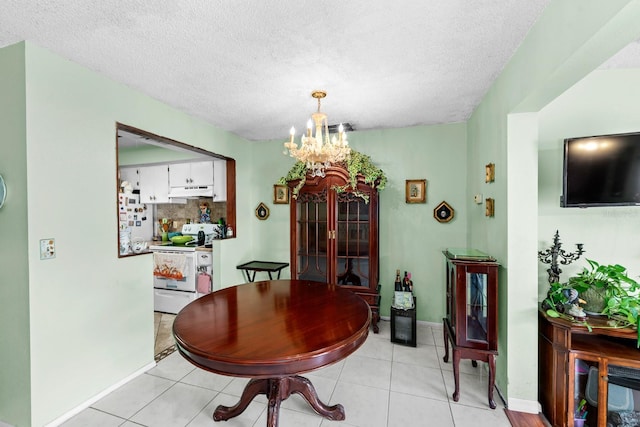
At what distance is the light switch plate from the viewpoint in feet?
5.60

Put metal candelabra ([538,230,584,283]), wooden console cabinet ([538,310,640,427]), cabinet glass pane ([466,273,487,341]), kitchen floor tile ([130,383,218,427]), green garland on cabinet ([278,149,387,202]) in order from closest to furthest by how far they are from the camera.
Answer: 1. wooden console cabinet ([538,310,640,427])
2. kitchen floor tile ([130,383,218,427])
3. metal candelabra ([538,230,584,283])
4. cabinet glass pane ([466,273,487,341])
5. green garland on cabinet ([278,149,387,202])

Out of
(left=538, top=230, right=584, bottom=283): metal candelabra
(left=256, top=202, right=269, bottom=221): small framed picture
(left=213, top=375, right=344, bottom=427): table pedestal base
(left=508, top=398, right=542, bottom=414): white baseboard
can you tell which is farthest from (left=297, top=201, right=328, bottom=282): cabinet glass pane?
(left=538, top=230, right=584, bottom=283): metal candelabra

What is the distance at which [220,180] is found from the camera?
3828 millimetres

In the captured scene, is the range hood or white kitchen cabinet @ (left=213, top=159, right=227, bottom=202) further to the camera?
the range hood

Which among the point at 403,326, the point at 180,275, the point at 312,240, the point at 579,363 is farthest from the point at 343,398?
the point at 180,275

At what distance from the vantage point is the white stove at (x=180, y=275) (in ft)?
11.7

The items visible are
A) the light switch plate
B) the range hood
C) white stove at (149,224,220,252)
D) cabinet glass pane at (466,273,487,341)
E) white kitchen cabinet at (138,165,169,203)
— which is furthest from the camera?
white kitchen cabinet at (138,165,169,203)

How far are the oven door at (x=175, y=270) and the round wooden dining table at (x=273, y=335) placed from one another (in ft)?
5.74

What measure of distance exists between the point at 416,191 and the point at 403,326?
1.55m

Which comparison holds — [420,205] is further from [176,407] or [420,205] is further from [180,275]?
[180,275]

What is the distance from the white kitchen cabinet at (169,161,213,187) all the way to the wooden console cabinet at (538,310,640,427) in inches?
156

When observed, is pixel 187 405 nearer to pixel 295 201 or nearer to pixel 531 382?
pixel 295 201

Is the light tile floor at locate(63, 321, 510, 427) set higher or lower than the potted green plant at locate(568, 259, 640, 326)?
lower

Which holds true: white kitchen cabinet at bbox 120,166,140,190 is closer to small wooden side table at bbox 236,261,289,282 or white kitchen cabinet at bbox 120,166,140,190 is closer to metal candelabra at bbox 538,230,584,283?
small wooden side table at bbox 236,261,289,282
